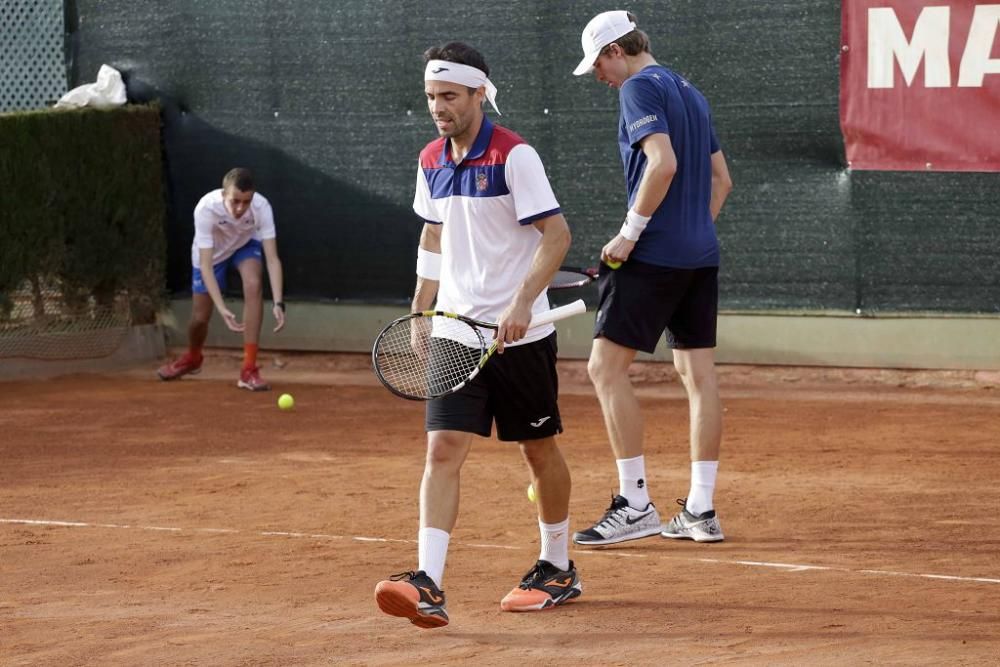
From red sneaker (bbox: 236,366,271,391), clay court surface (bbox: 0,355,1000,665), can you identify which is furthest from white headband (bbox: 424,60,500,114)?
red sneaker (bbox: 236,366,271,391)

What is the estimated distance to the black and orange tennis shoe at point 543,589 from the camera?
5.06m

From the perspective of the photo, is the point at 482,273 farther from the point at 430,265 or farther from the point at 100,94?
the point at 100,94

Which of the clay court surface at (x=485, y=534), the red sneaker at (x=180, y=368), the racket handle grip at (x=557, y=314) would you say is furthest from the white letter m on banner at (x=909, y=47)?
the racket handle grip at (x=557, y=314)

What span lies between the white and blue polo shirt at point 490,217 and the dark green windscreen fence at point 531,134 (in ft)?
17.2

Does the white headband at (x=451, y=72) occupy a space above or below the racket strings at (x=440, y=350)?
above

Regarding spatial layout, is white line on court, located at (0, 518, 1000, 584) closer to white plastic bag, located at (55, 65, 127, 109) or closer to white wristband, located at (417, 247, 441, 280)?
white wristband, located at (417, 247, 441, 280)

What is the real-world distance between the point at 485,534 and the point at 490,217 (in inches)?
70.5

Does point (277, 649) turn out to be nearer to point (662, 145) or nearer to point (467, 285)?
point (467, 285)

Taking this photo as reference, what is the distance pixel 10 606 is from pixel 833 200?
6.14m

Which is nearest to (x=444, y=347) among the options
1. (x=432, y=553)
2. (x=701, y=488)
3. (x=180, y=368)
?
(x=432, y=553)

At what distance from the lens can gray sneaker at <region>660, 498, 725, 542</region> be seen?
598cm

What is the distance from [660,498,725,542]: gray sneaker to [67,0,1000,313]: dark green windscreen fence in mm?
4134

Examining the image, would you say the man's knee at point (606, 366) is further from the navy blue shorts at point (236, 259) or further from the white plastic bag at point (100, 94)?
the white plastic bag at point (100, 94)

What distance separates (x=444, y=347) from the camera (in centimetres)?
496
